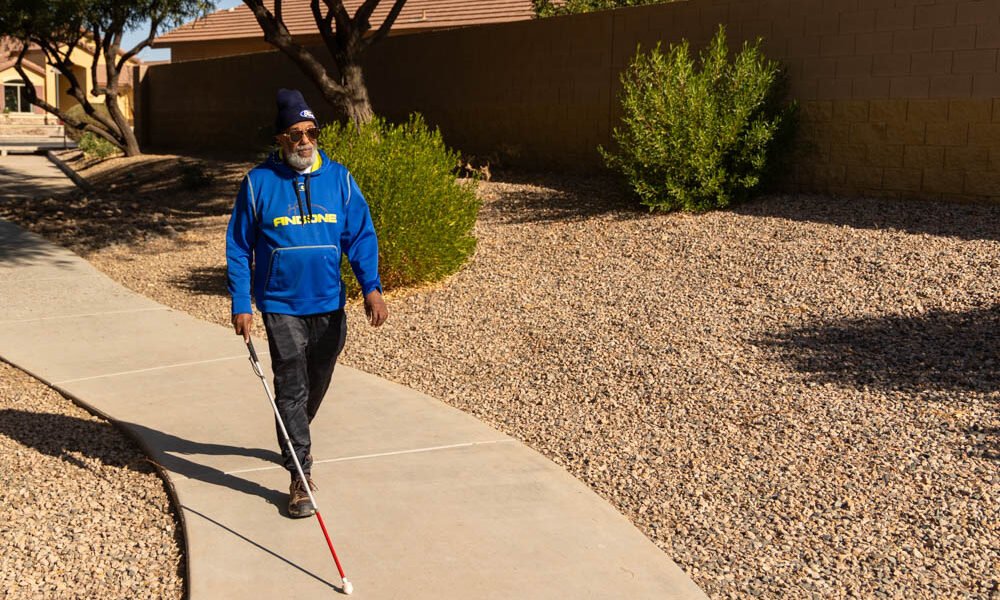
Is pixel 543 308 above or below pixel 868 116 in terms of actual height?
below

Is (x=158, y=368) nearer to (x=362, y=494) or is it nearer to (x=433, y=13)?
(x=362, y=494)

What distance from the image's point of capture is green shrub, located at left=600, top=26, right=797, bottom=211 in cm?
1150

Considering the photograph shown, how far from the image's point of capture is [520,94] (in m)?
16.8

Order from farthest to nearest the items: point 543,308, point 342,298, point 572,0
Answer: point 572,0
point 543,308
point 342,298

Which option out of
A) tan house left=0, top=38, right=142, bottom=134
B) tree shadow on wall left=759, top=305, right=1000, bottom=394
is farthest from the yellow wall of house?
tree shadow on wall left=759, top=305, right=1000, bottom=394

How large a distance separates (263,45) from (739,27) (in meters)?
25.8

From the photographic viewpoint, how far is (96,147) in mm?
29875

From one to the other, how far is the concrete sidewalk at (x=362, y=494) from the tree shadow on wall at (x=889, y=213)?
5.19 m

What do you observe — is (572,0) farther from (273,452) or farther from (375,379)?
(273,452)

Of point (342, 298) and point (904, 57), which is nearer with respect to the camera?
point (342, 298)

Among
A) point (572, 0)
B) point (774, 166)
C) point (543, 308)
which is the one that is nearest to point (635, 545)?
point (543, 308)

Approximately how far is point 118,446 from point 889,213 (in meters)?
7.46

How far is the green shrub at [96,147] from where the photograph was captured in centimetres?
→ 2947

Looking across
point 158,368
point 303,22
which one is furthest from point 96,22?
point 158,368
